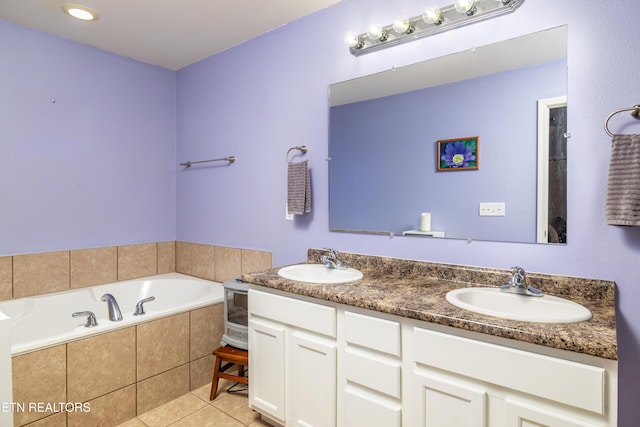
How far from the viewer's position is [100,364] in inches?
74.3

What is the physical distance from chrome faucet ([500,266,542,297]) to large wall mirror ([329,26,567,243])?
18cm

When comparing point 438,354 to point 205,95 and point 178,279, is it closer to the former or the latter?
point 178,279

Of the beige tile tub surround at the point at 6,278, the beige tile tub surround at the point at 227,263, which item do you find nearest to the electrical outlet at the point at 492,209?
the beige tile tub surround at the point at 227,263

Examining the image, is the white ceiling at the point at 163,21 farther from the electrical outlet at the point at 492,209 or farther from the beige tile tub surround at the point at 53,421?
→ the beige tile tub surround at the point at 53,421

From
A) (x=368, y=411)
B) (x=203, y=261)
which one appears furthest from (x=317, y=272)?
(x=203, y=261)

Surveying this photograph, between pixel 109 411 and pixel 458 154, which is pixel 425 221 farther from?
pixel 109 411

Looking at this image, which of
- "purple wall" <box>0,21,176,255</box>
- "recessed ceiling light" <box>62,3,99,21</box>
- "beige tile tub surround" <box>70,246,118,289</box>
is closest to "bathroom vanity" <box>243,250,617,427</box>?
"beige tile tub surround" <box>70,246,118,289</box>

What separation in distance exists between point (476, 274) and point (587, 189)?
1.79ft

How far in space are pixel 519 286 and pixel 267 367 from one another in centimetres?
121

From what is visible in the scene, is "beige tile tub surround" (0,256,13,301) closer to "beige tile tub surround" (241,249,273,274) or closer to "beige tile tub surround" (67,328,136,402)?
"beige tile tub surround" (67,328,136,402)

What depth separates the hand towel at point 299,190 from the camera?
221 cm

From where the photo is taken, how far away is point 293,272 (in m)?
1.97

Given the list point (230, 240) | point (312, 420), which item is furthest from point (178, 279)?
point (312, 420)

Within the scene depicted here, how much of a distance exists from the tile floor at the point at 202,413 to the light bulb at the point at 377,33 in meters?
2.14
